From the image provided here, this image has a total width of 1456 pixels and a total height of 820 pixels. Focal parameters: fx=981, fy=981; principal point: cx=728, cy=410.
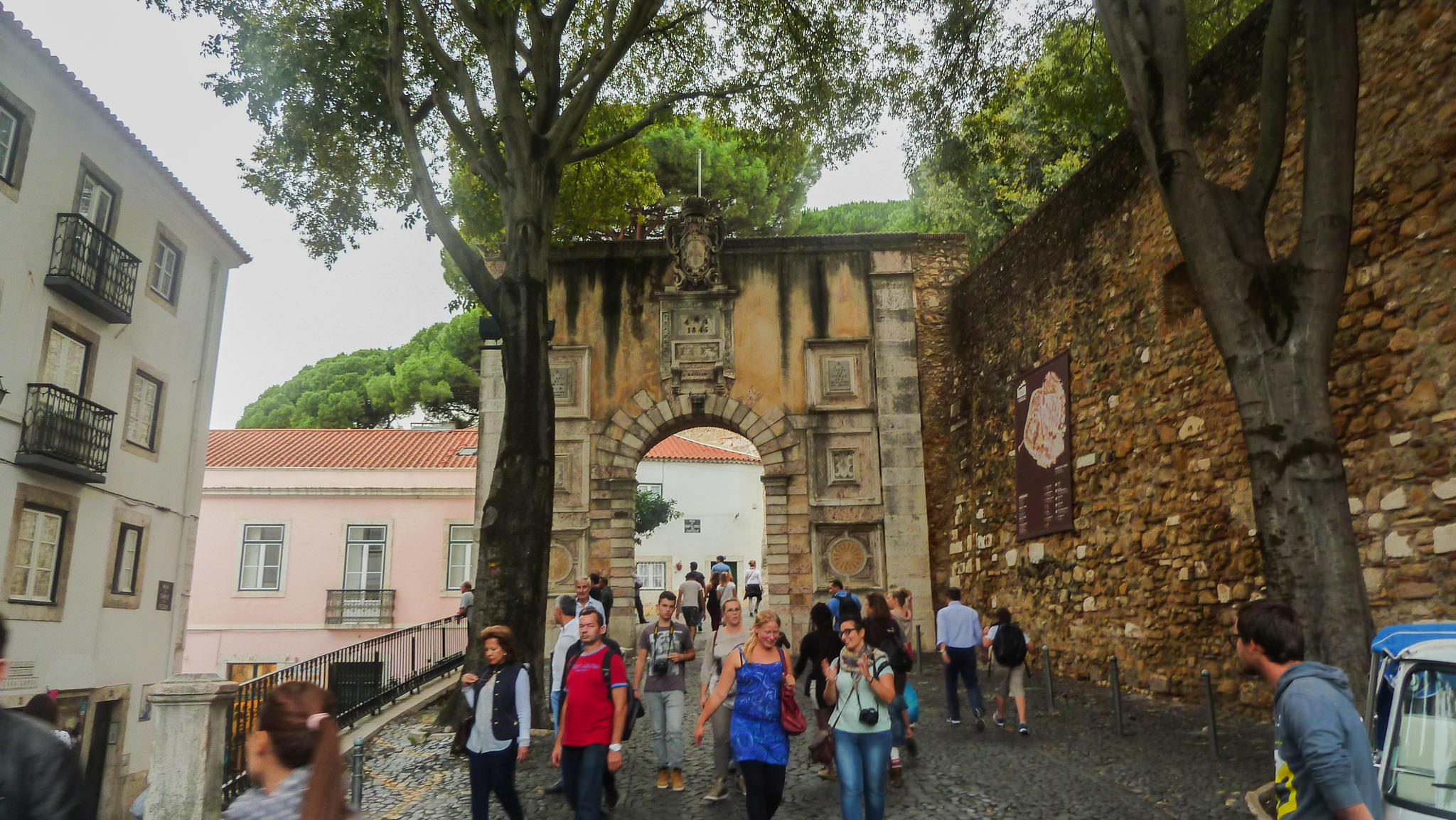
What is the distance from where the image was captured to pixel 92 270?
49.9 ft

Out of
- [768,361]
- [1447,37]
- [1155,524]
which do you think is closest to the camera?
[1447,37]

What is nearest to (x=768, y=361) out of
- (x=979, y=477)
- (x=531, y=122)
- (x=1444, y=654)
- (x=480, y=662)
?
(x=979, y=477)

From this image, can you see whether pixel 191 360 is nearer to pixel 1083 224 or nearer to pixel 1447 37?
pixel 1083 224

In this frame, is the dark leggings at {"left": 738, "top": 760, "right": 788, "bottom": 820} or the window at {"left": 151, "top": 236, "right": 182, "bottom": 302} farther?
the window at {"left": 151, "top": 236, "right": 182, "bottom": 302}

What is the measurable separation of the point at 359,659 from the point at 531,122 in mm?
7644

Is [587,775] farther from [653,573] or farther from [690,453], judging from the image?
[690,453]

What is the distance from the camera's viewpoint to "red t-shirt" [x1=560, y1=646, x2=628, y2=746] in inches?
222

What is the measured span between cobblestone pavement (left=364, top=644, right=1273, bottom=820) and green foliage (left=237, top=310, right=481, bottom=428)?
25112 mm

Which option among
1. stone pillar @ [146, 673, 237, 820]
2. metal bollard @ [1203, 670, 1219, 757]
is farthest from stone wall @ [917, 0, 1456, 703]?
stone pillar @ [146, 673, 237, 820]

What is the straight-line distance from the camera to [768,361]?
18.1 meters

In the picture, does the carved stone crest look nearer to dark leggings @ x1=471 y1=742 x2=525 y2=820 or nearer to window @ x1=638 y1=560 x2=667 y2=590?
dark leggings @ x1=471 y1=742 x2=525 y2=820

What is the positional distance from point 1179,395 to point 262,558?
21650 mm

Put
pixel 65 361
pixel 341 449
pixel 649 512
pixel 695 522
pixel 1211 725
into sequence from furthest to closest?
pixel 695 522
pixel 649 512
pixel 341 449
pixel 65 361
pixel 1211 725

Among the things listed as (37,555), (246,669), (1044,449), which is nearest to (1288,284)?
(1044,449)
